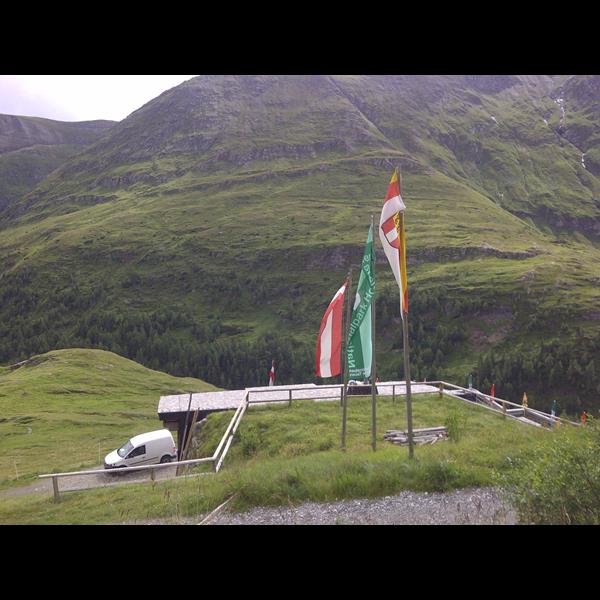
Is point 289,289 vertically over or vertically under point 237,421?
over

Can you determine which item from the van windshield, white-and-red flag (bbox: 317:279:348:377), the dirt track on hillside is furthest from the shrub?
the van windshield

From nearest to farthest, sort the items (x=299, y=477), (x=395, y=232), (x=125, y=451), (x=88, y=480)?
(x=299, y=477)
(x=395, y=232)
(x=88, y=480)
(x=125, y=451)

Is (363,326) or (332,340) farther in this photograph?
(332,340)

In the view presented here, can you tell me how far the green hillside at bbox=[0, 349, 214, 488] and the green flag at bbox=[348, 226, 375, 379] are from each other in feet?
71.0

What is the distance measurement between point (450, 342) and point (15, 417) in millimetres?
84825

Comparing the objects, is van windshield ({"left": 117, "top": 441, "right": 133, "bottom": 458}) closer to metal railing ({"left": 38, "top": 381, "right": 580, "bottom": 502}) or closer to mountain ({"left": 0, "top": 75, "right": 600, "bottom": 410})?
metal railing ({"left": 38, "top": 381, "right": 580, "bottom": 502})

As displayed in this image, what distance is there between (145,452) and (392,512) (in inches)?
799

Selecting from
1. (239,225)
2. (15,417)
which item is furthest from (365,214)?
(15,417)

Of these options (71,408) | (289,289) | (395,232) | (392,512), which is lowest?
(71,408)

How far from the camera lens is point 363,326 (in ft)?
50.9

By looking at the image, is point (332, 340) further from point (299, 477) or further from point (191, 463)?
point (191, 463)

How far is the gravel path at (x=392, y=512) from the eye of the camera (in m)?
9.76

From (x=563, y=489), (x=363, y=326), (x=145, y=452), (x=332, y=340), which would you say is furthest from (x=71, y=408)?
(x=563, y=489)

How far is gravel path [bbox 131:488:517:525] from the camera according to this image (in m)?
9.76
